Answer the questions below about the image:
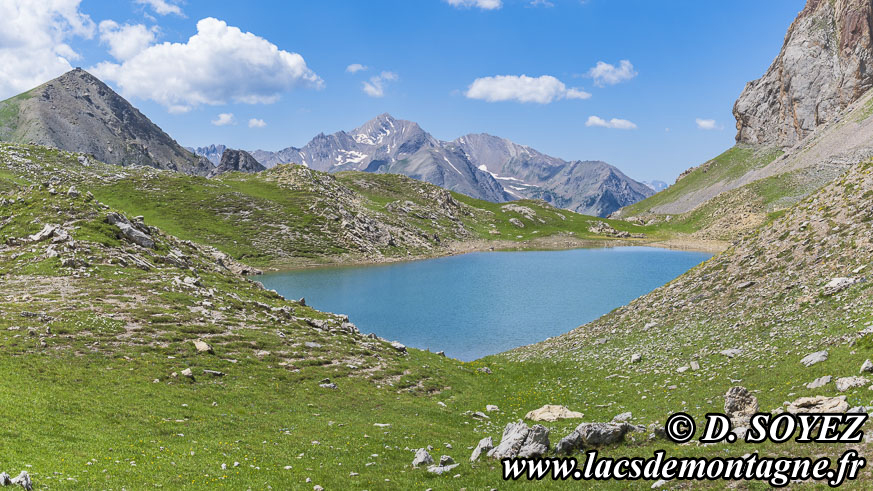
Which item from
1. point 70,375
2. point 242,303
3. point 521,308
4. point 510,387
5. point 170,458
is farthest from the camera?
point 521,308

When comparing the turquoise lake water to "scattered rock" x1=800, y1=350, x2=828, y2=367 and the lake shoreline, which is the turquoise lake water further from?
"scattered rock" x1=800, y1=350, x2=828, y2=367

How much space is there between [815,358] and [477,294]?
7208 centimetres

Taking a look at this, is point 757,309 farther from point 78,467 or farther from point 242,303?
point 242,303

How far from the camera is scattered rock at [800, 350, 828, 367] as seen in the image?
2089cm

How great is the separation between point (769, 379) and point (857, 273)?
11.5 m

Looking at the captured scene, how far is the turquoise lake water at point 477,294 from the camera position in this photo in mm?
64000

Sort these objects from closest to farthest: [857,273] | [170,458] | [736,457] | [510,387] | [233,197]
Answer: [736,457] → [170,458] → [857,273] → [510,387] → [233,197]

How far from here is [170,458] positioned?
17.8 meters

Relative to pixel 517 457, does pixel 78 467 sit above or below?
above

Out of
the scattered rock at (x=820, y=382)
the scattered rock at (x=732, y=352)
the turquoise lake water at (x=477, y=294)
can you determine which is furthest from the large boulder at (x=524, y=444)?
the turquoise lake water at (x=477, y=294)

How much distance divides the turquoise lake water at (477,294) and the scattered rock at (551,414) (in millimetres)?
26578

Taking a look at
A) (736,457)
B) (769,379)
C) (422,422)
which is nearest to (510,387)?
(422,422)

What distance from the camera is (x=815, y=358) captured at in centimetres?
2114

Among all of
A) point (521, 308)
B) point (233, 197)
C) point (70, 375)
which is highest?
point (233, 197)
